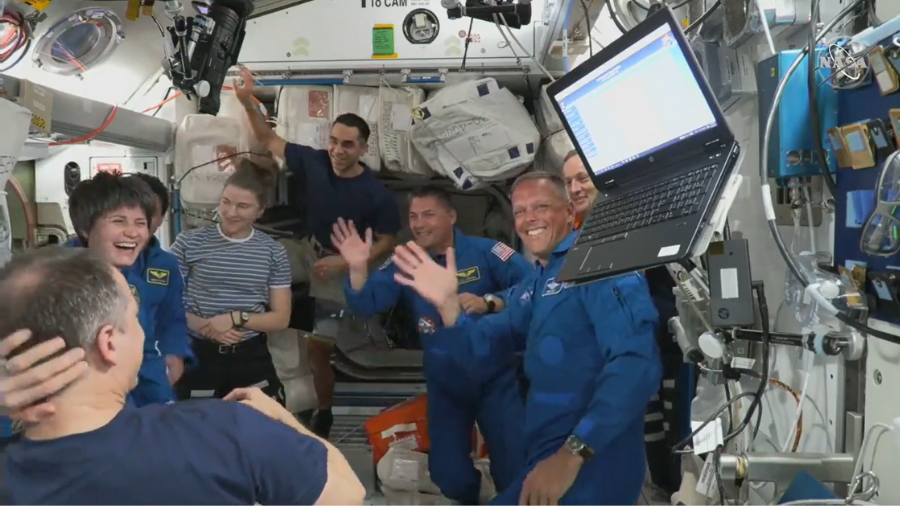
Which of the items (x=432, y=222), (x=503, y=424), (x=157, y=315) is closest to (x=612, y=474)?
(x=503, y=424)

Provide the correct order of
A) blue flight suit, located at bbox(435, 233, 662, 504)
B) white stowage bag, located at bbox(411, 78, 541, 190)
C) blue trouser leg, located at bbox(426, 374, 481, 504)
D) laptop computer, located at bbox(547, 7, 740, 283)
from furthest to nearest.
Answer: white stowage bag, located at bbox(411, 78, 541, 190)
blue trouser leg, located at bbox(426, 374, 481, 504)
blue flight suit, located at bbox(435, 233, 662, 504)
laptop computer, located at bbox(547, 7, 740, 283)

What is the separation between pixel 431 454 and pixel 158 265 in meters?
1.39

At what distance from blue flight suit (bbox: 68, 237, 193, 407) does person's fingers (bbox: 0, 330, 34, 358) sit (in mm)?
1249

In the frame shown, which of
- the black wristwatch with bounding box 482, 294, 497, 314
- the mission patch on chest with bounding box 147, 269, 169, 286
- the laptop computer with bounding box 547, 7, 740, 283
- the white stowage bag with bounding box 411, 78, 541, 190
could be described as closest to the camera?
the laptop computer with bounding box 547, 7, 740, 283

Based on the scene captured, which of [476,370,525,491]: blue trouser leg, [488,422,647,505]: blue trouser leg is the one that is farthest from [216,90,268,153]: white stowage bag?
[488,422,647,505]: blue trouser leg

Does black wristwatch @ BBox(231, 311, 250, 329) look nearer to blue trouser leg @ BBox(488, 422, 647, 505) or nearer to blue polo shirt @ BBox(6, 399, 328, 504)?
blue trouser leg @ BBox(488, 422, 647, 505)

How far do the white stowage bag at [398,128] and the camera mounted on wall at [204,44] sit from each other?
1082 mm

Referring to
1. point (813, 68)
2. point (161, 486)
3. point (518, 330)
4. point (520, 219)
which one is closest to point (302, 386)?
point (518, 330)

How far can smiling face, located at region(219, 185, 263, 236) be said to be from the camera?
114 inches

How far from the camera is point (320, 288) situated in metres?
3.70

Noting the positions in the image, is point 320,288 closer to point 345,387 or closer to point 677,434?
point 345,387

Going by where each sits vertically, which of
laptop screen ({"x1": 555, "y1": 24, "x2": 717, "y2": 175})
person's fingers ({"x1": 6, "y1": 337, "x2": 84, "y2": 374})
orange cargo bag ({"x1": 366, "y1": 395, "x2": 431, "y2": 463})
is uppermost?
laptop screen ({"x1": 555, "y1": 24, "x2": 717, "y2": 175})

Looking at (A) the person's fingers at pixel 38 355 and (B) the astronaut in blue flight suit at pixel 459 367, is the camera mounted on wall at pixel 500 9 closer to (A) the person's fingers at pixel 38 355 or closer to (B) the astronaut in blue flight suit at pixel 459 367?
(B) the astronaut in blue flight suit at pixel 459 367

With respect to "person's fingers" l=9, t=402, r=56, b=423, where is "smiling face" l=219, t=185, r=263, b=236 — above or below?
above
